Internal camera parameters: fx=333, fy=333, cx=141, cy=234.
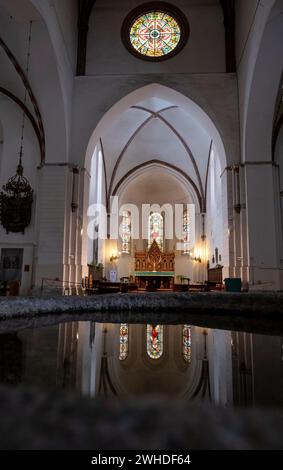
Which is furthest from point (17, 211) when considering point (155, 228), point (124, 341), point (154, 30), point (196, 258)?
point (155, 228)

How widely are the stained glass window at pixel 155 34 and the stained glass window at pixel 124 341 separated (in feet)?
40.8

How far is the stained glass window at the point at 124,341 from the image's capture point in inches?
65.2

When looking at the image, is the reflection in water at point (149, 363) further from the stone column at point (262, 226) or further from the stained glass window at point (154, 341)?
the stone column at point (262, 226)

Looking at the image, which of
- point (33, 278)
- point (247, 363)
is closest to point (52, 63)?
point (33, 278)

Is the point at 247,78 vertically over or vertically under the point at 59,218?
over

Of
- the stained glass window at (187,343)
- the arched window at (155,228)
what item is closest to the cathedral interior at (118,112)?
the stained glass window at (187,343)

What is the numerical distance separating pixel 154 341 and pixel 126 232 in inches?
847

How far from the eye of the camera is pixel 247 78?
34.5 feet

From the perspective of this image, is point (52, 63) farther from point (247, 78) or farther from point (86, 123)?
point (247, 78)

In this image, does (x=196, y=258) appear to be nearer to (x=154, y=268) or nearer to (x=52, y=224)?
(x=154, y=268)

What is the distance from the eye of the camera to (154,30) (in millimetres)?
12742

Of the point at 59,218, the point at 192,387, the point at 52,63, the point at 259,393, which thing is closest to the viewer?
the point at 259,393
